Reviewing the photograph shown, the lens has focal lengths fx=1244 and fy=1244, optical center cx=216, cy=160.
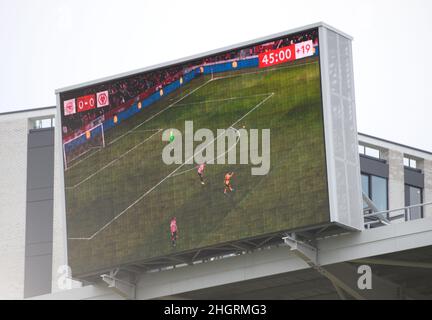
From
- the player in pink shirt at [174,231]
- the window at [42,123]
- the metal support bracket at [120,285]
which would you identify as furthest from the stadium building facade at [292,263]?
the window at [42,123]

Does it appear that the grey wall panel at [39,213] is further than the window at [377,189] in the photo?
No

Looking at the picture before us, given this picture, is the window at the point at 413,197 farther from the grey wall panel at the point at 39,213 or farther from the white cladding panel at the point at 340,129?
the white cladding panel at the point at 340,129

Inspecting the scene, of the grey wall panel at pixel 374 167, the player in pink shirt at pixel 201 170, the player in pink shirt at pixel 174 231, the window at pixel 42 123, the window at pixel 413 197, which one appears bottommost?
the player in pink shirt at pixel 174 231

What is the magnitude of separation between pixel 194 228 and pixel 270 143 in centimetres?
328

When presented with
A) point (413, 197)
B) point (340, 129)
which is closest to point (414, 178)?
point (413, 197)

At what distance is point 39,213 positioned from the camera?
156 ft

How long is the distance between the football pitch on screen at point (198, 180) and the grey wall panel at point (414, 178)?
21.7m

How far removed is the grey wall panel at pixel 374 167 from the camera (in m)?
51.0

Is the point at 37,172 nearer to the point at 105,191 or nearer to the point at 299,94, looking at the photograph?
the point at 105,191

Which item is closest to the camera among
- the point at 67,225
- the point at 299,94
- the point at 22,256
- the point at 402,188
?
the point at 299,94

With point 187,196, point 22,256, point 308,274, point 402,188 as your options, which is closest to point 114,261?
point 187,196

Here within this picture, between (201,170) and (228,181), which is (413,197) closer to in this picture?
(201,170)

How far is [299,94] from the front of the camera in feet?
102

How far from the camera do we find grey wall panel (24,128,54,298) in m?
46.8
